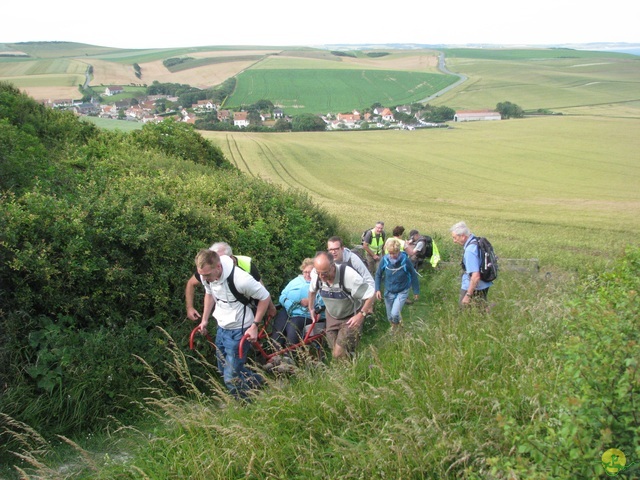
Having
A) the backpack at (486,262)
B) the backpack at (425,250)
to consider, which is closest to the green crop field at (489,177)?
the backpack at (425,250)

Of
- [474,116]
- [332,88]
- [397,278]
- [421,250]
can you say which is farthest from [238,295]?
[332,88]

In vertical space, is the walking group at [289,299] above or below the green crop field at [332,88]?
below

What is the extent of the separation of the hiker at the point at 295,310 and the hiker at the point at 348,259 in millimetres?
618

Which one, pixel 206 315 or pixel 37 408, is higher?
pixel 206 315

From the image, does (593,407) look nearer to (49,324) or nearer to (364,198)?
(49,324)

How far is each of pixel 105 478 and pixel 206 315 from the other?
223 cm

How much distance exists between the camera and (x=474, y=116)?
81.6 meters

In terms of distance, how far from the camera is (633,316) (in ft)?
10.4

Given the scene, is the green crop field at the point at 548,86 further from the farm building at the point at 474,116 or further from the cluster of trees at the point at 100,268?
the cluster of trees at the point at 100,268

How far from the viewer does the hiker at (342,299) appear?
5711 mm

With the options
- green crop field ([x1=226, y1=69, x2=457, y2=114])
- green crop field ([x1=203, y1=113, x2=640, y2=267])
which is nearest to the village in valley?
green crop field ([x1=226, y1=69, x2=457, y2=114])

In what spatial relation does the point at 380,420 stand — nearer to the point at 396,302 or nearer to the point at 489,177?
the point at 396,302

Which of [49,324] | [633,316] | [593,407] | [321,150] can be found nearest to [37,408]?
[49,324]

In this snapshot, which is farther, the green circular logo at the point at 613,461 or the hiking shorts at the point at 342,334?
the hiking shorts at the point at 342,334
